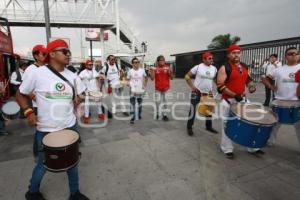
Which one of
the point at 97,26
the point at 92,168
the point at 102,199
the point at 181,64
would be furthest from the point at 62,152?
the point at 97,26

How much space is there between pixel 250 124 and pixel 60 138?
2.51m

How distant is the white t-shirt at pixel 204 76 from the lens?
5117 mm

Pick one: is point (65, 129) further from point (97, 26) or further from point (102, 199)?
point (97, 26)

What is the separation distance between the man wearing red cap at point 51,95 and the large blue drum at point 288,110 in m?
3.57

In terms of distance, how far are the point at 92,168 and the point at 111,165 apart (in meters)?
0.32

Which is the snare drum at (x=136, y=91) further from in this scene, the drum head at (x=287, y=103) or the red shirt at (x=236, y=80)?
the drum head at (x=287, y=103)

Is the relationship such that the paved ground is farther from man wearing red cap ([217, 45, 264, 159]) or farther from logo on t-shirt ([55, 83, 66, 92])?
logo on t-shirt ([55, 83, 66, 92])

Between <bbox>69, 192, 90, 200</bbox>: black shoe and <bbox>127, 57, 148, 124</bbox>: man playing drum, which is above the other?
<bbox>127, 57, 148, 124</bbox>: man playing drum

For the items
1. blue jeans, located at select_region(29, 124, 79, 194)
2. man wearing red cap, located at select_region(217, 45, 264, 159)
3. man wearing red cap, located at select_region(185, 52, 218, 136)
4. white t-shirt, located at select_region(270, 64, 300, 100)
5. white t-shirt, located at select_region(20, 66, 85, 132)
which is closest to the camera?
white t-shirt, located at select_region(20, 66, 85, 132)

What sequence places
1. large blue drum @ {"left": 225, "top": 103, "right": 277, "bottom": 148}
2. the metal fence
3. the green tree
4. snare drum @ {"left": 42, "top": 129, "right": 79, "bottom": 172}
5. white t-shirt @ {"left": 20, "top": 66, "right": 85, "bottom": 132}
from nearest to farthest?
snare drum @ {"left": 42, "top": 129, "right": 79, "bottom": 172}, white t-shirt @ {"left": 20, "top": 66, "right": 85, "bottom": 132}, large blue drum @ {"left": 225, "top": 103, "right": 277, "bottom": 148}, the metal fence, the green tree

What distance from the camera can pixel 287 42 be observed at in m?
12.8

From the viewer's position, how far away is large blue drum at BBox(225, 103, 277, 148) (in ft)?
10.1

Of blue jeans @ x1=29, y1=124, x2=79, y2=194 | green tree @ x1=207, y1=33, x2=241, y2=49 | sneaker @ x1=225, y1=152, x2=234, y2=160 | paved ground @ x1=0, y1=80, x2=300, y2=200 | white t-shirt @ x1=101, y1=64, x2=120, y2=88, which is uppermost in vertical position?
green tree @ x1=207, y1=33, x2=241, y2=49

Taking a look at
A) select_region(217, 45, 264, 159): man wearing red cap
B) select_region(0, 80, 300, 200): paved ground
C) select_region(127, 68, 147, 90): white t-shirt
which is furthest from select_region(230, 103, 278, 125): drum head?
select_region(127, 68, 147, 90): white t-shirt
